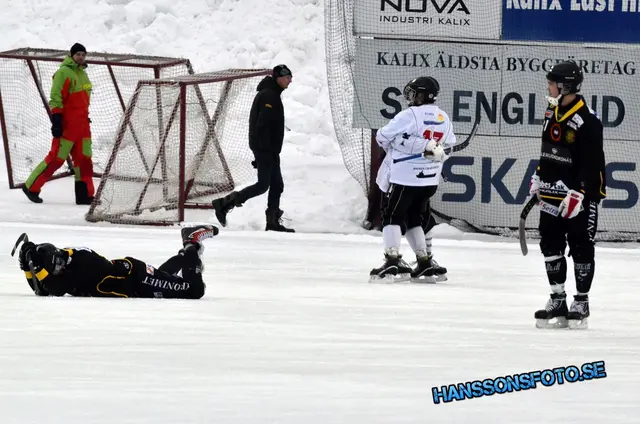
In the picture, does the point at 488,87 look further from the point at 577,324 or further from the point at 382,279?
the point at 577,324

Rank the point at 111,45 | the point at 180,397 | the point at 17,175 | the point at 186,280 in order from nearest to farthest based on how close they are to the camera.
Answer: the point at 180,397
the point at 186,280
the point at 17,175
the point at 111,45

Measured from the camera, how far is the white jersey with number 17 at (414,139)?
10.8 meters

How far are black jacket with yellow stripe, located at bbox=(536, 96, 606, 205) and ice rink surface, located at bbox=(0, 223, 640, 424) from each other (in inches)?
30.8

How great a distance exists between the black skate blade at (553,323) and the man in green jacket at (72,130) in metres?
8.03

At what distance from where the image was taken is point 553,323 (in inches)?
334

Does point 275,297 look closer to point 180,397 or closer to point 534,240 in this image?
point 180,397

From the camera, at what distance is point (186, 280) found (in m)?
9.38

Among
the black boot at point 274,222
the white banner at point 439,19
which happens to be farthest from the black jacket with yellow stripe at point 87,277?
the white banner at point 439,19

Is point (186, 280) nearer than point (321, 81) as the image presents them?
Yes

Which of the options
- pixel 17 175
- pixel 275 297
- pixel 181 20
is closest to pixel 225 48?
pixel 181 20

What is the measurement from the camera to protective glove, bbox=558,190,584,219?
8156 mm

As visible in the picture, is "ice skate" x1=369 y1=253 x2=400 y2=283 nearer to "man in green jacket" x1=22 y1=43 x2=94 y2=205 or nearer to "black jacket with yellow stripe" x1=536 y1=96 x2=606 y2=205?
"black jacket with yellow stripe" x1=536 y1=96 x2=606 y2=205

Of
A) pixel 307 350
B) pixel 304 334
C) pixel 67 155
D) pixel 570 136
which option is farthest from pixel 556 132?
pixel 67 155

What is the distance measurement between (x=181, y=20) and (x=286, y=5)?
1566 millimetres
